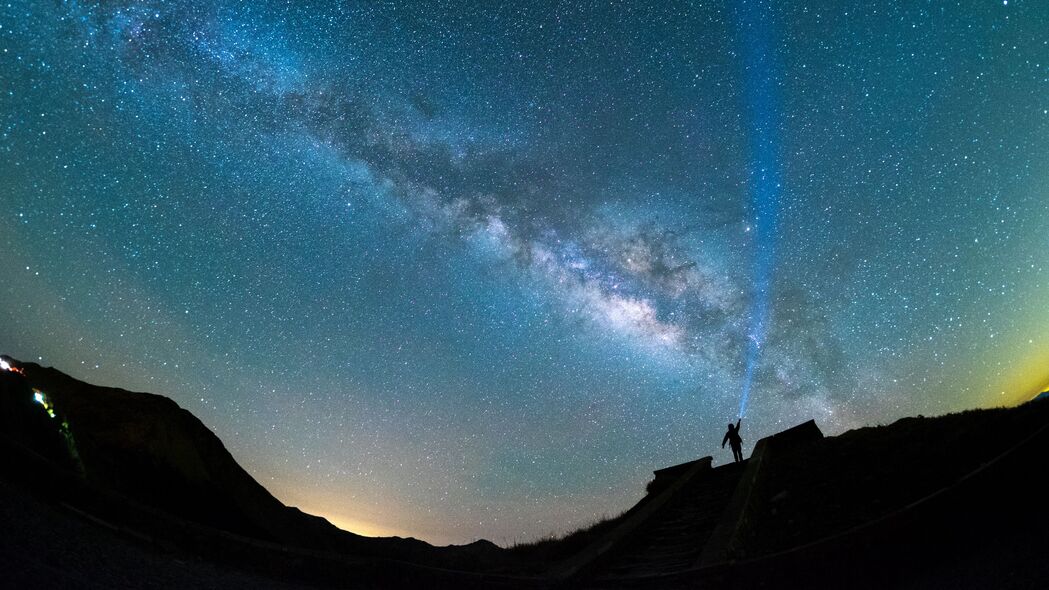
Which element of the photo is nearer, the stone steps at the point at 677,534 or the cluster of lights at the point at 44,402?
the cluster of lights at the point at 44,402

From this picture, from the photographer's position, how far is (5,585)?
2.46m

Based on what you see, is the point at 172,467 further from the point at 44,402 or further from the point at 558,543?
the point at 558,543

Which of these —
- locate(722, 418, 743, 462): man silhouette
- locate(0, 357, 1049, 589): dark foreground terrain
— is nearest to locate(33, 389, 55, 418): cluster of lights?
locate(0, 357, 1049, 589): dark foreground terrain

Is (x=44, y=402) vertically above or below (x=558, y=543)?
above

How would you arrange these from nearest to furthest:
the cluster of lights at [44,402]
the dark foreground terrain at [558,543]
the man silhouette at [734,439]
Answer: the dark foreground terrain at [558,543], the cluster of lights at [44,402], the man silhouette at [734,439]

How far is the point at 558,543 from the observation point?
11.3 meters

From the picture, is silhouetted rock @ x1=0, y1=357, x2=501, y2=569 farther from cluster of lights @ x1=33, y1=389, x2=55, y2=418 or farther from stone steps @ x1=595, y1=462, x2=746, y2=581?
stone steps @ x1=595, y1=462, x2=746, y2=581

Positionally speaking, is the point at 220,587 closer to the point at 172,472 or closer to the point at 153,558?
the point at 153,558

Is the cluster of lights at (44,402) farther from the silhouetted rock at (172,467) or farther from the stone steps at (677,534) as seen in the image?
the stone steps at (677,534)

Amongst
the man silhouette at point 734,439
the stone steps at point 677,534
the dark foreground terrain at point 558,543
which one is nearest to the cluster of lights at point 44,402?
the dark foreground terrain at point 558,543

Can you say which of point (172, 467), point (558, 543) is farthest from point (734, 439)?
point (172, 467)

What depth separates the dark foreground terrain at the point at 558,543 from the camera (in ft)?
12.0

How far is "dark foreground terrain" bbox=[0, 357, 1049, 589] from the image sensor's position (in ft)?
12.0

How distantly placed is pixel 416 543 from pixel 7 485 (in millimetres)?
7560
